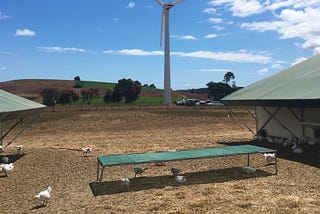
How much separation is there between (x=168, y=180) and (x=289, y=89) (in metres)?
7.79

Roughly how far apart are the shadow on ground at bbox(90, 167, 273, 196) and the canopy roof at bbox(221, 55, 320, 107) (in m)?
3.63

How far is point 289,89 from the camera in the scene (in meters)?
15.4

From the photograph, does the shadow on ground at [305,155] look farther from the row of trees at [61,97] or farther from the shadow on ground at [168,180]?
the row of trees at [61,97]

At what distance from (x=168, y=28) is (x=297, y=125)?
56440 millimetres

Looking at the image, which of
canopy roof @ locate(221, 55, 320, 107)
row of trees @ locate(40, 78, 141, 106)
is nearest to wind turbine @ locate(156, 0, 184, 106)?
row of trees @ locate(40, 78, 141, 106)

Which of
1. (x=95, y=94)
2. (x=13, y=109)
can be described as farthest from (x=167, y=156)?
(x=95, y=94)

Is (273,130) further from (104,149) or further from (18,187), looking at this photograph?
(18,187)

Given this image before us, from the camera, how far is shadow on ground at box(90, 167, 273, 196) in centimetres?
940

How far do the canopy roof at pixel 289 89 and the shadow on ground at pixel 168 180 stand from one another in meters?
3.63

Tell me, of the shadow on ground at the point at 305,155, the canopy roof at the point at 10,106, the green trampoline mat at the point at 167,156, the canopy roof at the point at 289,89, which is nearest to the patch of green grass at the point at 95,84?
the canopy roof at the point at 289,89

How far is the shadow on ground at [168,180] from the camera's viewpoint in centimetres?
940

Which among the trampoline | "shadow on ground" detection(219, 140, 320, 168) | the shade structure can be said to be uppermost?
the shade structure

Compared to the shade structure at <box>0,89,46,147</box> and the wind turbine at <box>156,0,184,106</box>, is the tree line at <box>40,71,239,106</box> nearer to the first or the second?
the wind turbine at <box>156,0,184,106</box>

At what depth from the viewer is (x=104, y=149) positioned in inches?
671
